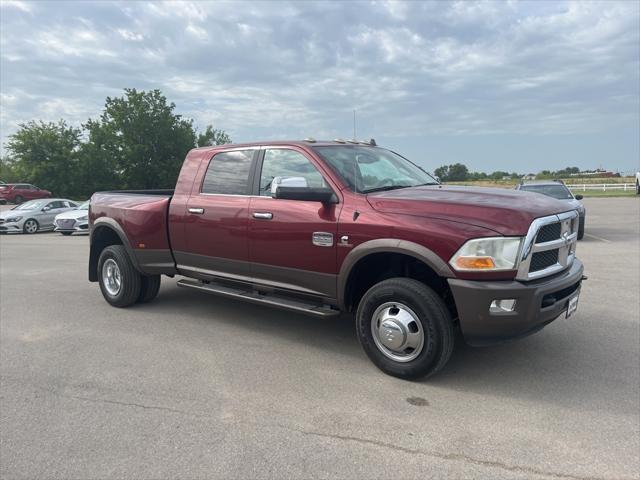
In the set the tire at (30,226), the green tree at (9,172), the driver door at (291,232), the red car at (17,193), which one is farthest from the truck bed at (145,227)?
the green tree at (9,172)

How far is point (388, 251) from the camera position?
4090mm

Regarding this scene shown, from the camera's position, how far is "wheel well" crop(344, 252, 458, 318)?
14.1 ft

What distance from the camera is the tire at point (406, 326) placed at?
12.8ft

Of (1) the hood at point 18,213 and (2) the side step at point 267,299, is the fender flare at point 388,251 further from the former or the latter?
(1) the hood at point 18,213

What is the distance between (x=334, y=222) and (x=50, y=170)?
4514 centimetres

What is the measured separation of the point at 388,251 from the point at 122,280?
3861mm

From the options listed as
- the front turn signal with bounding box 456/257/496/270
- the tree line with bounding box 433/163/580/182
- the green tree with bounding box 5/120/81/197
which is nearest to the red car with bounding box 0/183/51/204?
the green tree with bounding box 5/120/81/197

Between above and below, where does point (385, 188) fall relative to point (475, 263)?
above

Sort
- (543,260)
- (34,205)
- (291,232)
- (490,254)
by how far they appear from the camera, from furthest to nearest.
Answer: (34,205) < (291,232) < (543,260) < (490,254)

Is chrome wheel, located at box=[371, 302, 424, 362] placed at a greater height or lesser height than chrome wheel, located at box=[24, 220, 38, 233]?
greater

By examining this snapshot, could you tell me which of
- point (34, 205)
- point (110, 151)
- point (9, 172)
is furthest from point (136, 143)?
point (34, 205)

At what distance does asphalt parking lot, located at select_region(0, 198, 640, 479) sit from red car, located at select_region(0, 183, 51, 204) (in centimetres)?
3602

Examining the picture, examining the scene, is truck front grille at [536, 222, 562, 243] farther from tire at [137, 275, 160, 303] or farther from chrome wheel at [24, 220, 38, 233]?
chrome wheel at [24, 220, 38, 233]

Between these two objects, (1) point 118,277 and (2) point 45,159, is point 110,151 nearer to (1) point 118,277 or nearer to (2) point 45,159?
(2) point 45,159
